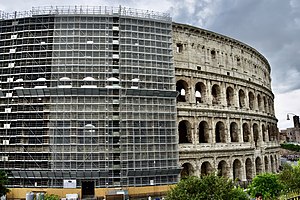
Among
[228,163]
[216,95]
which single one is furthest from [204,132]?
[216,95]

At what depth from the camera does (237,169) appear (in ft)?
78.4

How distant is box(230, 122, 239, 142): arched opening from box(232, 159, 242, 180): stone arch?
1806 millimetres

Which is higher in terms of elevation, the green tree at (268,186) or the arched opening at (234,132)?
the arched opening at (234,132)

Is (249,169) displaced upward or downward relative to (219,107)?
downward

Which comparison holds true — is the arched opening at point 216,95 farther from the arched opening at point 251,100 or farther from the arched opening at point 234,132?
the arched opening at point 251,100

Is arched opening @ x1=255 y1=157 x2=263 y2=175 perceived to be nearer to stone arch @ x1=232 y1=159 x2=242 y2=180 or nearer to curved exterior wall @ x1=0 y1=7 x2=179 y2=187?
stone arch @ x1=232 y1=159 x2=242 y2=180

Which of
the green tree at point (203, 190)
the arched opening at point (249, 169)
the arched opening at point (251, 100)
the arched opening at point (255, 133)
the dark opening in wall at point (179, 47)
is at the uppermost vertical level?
the dark opening in wall at point (179, 47)

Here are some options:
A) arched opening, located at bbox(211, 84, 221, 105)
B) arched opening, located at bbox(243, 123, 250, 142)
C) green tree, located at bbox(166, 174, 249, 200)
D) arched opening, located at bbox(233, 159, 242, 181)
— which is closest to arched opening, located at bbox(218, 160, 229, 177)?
arched opening, located at bbox(233, 159, 242, 181)

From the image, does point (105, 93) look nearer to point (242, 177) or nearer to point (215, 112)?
point (215, 112)

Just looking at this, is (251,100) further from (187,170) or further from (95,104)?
(95,104)

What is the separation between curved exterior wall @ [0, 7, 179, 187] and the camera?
1738 cm

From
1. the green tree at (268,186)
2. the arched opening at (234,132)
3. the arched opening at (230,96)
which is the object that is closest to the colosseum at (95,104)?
the arched opening at (234,132)

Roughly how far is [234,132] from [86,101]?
13.2 meters

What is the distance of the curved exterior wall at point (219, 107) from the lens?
21.2m
